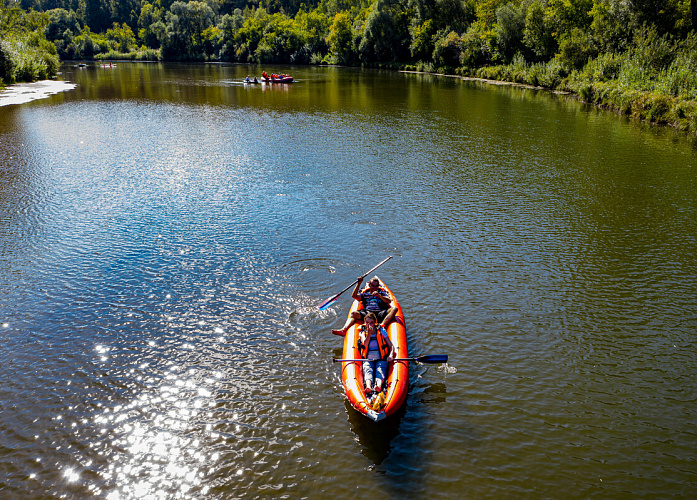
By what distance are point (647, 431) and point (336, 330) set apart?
22.3 ft

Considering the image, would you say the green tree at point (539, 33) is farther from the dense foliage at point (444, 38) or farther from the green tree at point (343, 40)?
the green tree at point (343, 40)

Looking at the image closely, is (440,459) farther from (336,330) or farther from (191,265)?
(191,265)

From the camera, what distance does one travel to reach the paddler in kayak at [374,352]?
33.4 feet

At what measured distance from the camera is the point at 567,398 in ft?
35.2

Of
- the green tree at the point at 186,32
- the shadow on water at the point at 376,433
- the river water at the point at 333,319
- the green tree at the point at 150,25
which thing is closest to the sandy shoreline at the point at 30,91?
the river water at the point at 333,319

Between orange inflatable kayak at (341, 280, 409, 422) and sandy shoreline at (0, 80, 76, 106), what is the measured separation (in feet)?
154

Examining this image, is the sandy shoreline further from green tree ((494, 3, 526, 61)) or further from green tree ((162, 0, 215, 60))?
green tree ((162, 0, 215, 60))

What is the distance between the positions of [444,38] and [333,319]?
7785 cm

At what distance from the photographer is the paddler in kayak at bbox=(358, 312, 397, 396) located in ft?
33.4

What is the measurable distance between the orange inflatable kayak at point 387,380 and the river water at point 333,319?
616 mm

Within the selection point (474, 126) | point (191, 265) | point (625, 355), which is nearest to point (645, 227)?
point (625, 355)

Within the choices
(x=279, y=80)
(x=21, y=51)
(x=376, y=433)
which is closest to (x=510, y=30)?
(x=279, y=80)

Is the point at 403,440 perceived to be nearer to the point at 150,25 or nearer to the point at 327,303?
the point at 327,303

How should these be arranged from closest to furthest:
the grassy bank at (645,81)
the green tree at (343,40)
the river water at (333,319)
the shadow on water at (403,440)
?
the shadow on water at (403,440) → the river water at (333,319) → the grassy bank at (645,81) → the green tree at (343,40)
